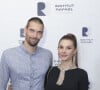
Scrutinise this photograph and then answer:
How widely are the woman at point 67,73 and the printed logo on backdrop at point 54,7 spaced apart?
0.42m

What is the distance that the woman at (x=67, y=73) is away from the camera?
1572mm

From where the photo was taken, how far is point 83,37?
2.07 metres

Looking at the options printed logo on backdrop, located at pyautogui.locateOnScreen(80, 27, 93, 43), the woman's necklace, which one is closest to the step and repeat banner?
printed logo on backdrop, located at pyautogui.locateOnScreen(80, 27, 93, 43)

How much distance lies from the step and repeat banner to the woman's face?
0.41 m

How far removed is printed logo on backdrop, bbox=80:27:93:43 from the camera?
206cm

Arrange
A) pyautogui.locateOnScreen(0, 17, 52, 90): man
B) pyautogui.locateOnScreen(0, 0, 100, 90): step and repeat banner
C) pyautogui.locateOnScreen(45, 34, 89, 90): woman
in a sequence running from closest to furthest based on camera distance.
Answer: pyautogui.locateOnScreen(45, 34, 89, 90): woman
pyautogui.locateOnScreen(0, 17, 52, 90): man
pyautogui.locateOnScreen(0, 0, 100, 90): step and repeat banner

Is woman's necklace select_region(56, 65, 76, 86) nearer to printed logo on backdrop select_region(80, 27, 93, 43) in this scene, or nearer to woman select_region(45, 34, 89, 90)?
woman select_region(45, 34, 89, 90)

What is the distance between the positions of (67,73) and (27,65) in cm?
29

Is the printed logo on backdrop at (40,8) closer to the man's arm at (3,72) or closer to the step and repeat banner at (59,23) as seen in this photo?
the step and repeat banner at (59,23)

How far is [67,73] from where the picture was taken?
5.29ft

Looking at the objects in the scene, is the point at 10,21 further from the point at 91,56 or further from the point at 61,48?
the point at 91,56

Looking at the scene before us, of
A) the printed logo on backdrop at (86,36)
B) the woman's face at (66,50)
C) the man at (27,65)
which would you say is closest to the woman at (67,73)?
the woman's face at (66,50)

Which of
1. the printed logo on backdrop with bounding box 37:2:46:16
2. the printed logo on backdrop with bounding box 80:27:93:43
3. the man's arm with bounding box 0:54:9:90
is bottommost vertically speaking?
the man's arm with bounding box 0:54:9:90

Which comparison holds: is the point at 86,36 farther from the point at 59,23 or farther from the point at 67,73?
the point at 67,73
